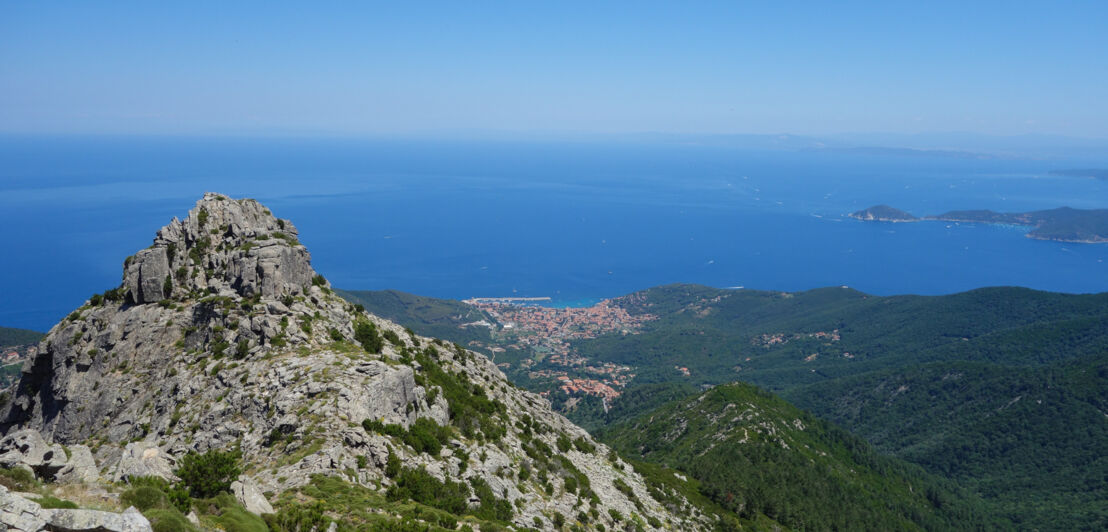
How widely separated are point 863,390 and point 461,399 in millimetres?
114342

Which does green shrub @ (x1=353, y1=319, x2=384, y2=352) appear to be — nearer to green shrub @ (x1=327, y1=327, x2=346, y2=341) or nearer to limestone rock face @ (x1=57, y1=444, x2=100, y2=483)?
green shrub @ (x1=327, y1=327, x2=346, y2=341)

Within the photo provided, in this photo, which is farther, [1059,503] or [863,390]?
[863,390]

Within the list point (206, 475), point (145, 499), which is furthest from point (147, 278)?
point (145, 499)

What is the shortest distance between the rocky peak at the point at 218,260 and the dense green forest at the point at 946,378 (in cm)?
7792

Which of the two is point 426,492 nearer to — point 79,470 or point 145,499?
point 145,499

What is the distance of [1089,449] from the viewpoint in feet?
296

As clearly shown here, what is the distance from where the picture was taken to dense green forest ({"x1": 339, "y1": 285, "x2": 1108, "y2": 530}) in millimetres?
89875

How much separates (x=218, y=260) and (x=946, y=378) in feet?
421

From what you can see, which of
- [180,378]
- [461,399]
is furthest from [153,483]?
[461,399]

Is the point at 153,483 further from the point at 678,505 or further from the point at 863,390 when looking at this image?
the point at 863,390

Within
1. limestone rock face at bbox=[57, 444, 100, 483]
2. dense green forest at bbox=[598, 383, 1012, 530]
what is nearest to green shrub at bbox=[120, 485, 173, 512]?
limestone rock face at bbox=[57, 444, 100, 483]

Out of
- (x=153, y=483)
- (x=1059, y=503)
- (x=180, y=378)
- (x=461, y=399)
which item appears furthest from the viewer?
(x=1059, y=503)

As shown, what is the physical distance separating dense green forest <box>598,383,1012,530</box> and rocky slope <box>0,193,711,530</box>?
1885cm

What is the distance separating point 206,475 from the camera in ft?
61.2
